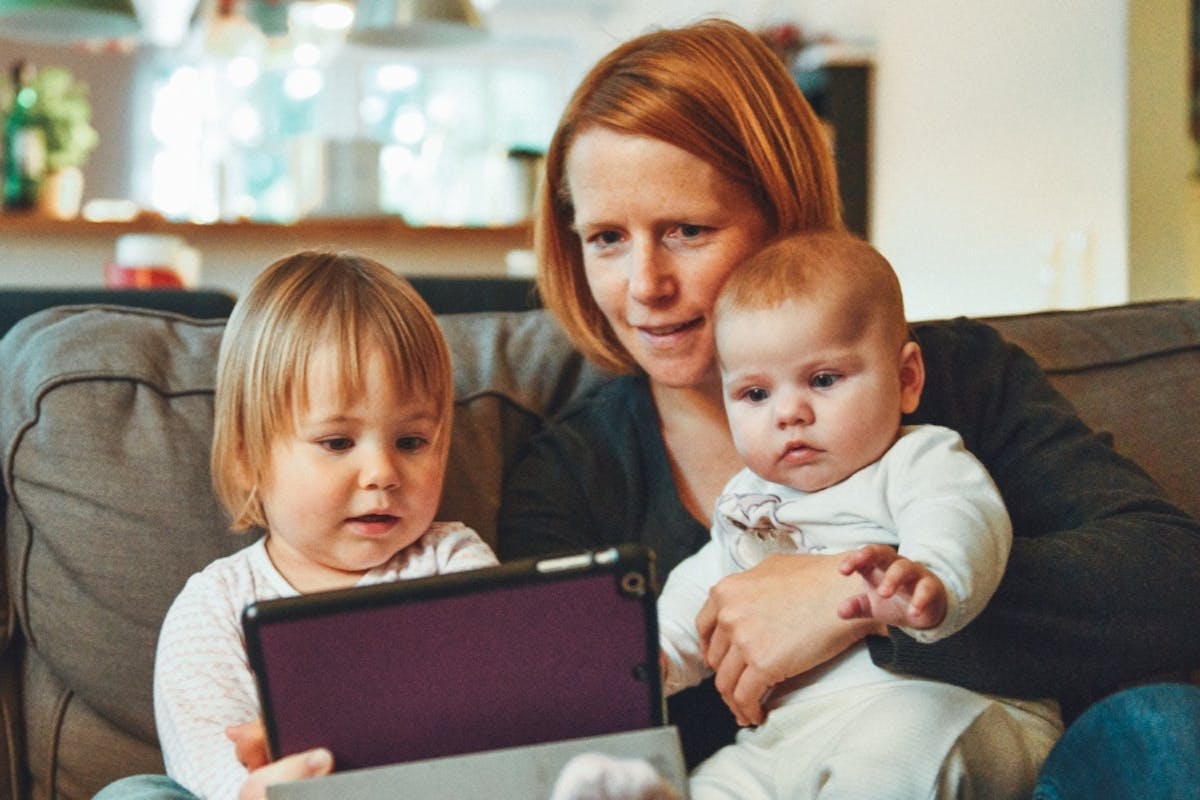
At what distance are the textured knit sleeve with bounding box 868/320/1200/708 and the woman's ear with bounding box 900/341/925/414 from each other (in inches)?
4.1

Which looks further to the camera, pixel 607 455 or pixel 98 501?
pixel 607 455

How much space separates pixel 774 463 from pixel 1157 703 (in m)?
0.40

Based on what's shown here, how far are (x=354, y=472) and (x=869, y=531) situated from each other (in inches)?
19.1

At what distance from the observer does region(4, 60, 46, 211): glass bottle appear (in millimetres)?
4945

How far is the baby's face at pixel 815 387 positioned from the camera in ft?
3.94

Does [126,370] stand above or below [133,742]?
above

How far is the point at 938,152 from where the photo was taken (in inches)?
173

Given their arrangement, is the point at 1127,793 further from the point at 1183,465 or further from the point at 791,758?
the point at 1183,465

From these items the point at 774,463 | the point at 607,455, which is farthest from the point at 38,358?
the point at 774,463

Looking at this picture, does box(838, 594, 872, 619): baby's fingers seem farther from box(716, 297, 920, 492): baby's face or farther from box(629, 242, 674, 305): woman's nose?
box(629, 242, 674, 305): woman's nose

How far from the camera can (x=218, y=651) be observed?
124cm

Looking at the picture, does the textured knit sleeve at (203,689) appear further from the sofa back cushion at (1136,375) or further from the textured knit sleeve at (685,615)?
the sofa back cushion at (1136,375)

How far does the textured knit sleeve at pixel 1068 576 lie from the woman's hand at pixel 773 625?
0.05 metres

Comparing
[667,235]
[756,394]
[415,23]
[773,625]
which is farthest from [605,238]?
[415,23]
